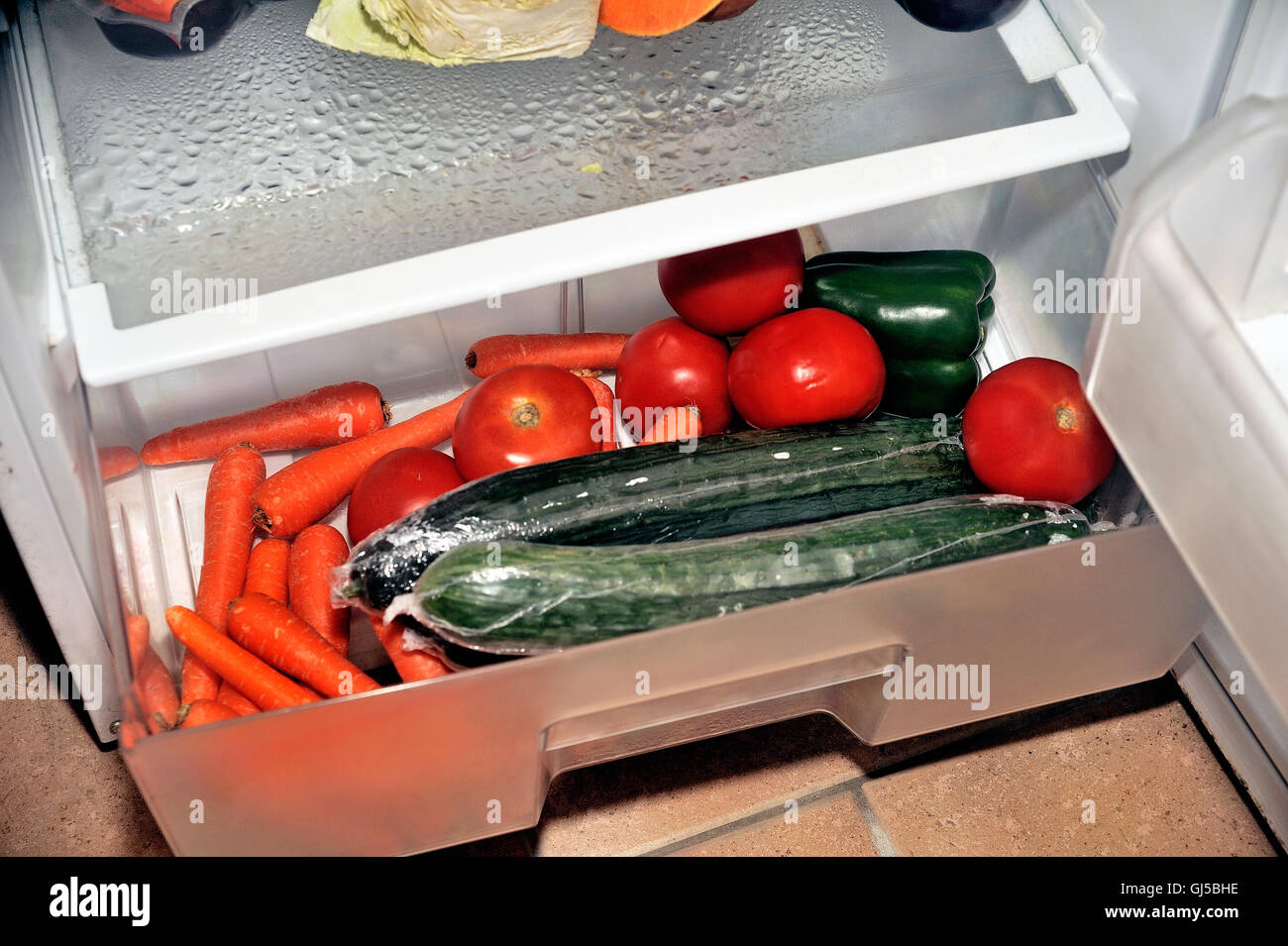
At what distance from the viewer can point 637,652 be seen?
2.56ft

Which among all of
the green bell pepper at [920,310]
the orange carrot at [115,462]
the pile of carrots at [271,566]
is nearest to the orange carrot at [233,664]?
the pile of carrots at [271,566]

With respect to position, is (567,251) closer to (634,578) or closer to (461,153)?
(461,153)

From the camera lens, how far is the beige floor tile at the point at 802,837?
3.36 feet

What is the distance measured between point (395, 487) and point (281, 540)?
0.52 feet

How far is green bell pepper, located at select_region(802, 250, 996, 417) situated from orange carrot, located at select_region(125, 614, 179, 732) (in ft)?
2.06

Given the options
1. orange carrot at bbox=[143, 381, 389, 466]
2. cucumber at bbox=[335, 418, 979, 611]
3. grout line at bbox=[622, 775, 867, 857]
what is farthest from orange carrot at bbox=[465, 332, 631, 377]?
grout line at bbox=[622, 775, 867, 857]

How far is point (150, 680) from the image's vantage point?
2.84ft

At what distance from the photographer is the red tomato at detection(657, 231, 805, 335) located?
1.01 metres

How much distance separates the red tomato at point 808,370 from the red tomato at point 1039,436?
10cm

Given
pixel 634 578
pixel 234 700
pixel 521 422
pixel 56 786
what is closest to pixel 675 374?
pixel 521 422

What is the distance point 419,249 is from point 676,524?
0.30m
